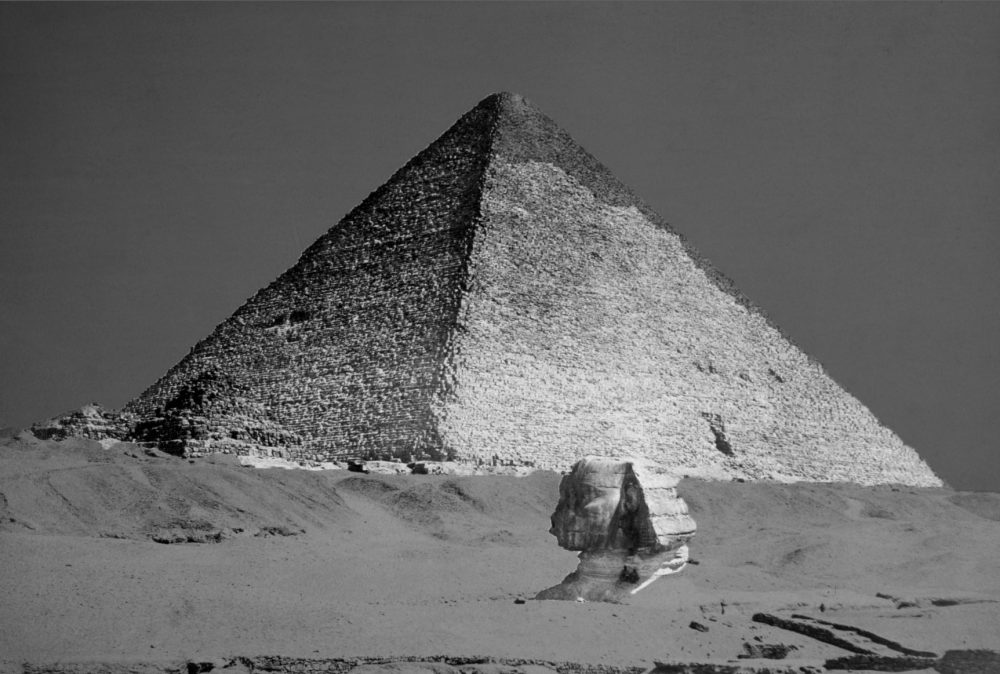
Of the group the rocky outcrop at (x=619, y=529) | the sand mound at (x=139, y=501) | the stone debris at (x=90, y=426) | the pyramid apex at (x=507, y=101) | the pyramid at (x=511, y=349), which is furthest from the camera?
the pyramid apex at (x=507, y=101)

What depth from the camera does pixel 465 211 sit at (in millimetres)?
35656

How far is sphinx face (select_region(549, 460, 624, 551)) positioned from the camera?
894 cm

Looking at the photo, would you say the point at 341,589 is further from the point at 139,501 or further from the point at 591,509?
the point at 139,501

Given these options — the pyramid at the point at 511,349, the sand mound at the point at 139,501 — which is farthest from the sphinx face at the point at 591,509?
the pyramid at the point at 511,349

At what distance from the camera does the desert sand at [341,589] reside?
713 cm

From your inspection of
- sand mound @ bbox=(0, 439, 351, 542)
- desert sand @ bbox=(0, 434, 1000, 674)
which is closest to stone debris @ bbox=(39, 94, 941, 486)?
desert sand @ bbox=(0, 434, 1000, 674)

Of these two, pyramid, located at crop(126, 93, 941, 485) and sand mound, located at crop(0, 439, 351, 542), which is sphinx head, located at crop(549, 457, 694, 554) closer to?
sand mound, located at crop(0, 439, 351, 542)

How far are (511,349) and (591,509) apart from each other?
21048 millimetres

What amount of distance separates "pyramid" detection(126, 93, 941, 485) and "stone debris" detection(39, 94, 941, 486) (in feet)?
0.24

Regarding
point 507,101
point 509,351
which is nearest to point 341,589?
point 509,351

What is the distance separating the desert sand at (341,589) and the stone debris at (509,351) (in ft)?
44.0

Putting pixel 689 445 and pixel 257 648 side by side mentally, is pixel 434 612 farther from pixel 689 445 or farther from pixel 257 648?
pixel 689 445

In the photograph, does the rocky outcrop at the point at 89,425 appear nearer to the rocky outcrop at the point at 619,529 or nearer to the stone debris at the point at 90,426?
the stone debris at the point at 90,426

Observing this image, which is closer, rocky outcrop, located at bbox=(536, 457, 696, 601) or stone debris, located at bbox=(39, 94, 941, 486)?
rocky outcrop, located at bbox=(536, 457, 696, 601)
